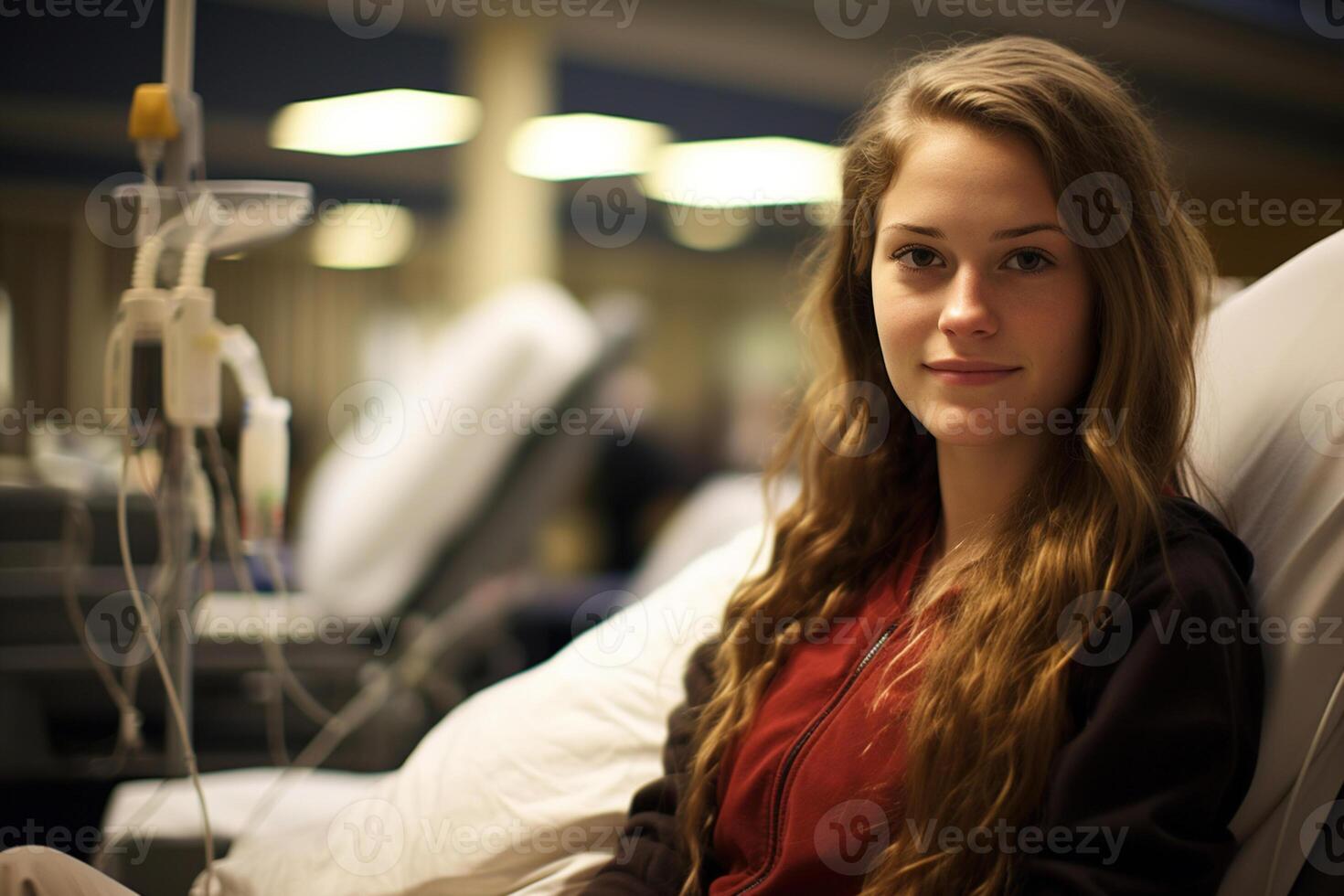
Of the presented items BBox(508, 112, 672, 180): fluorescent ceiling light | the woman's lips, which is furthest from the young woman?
BBox(508, 112, 672, 180): fluorescent ceiling light

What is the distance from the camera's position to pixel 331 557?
8.54ft

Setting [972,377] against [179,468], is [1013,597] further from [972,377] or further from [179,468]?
[179,468]

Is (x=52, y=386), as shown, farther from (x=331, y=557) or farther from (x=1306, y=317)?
(x=1306, y=317)

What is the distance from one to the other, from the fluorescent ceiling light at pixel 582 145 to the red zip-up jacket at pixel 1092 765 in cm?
431

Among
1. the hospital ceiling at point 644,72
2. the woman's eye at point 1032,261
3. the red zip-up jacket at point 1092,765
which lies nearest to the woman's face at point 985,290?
the woman's eye at point 1032,261

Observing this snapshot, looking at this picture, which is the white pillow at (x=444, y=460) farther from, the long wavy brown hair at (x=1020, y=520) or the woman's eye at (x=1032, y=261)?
the woman's eye at (x=1032, y=261)

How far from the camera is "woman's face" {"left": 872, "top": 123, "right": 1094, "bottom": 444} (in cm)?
94

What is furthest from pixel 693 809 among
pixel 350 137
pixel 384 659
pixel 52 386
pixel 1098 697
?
pixel 52 386

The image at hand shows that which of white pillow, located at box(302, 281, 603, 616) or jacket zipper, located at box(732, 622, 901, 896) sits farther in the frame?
white pillow, located at box(302, 281, 603, 616)

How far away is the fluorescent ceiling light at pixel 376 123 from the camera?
525 cm

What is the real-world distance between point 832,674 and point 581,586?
3230mm

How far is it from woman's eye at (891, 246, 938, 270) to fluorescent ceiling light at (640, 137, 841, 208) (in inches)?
215

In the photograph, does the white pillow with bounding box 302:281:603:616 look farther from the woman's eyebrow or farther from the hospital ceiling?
the woman's eyebrow

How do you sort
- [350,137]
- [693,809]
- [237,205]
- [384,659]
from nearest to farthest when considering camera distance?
[693,809] < [237,205] < [384,659] < [350,137]
